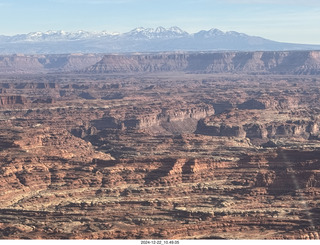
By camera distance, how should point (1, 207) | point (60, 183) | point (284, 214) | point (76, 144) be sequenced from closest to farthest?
point (284, 214)
point (1, 207)
point (60, 183)
point (76, 144)

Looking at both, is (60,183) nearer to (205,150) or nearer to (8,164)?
(8,164)

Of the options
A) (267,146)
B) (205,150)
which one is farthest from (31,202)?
(267,146)

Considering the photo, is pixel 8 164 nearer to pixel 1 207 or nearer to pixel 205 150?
pixel 1 207

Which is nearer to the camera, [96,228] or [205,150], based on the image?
[96,228]

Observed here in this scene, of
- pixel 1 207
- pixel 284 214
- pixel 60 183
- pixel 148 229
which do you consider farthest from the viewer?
pixel 60 183

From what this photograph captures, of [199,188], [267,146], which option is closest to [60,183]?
[199,188]

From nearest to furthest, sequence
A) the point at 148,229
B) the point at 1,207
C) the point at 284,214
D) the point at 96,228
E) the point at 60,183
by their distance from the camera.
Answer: the point at 148,229 < the point at 96,228 < the point at 284,214 < the point at 1,207 < the point at 60,183

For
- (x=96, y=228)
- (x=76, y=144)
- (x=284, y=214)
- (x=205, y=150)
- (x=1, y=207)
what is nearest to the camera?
(x=96, y=228)

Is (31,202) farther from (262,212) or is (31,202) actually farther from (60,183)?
(262,212)

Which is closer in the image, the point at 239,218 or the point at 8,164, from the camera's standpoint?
the point at 239,218
